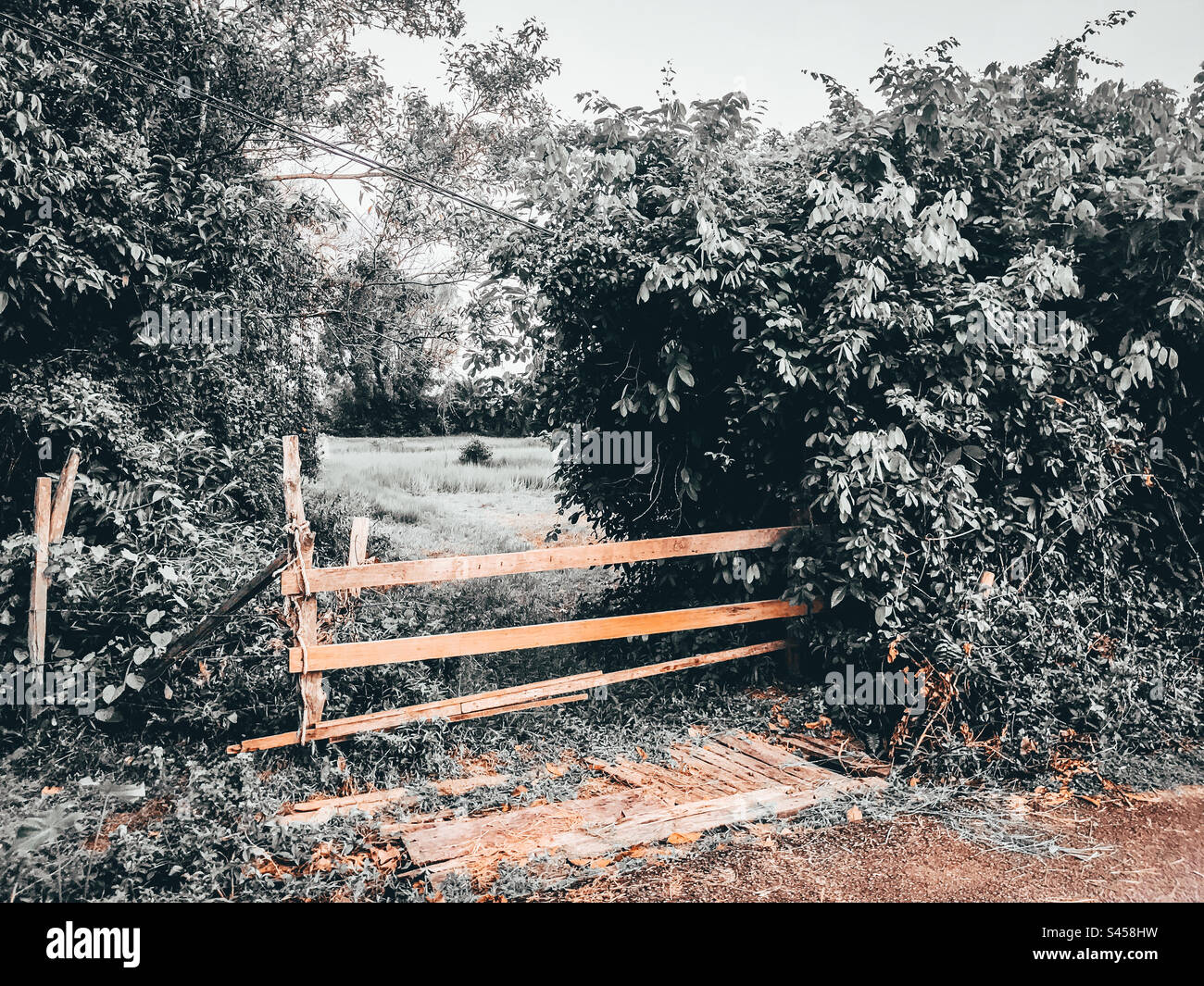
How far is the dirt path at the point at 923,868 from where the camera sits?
12.1 feet

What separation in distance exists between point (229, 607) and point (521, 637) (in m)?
1.72

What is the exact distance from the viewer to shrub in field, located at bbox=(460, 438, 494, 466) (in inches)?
438

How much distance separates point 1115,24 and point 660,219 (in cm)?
367

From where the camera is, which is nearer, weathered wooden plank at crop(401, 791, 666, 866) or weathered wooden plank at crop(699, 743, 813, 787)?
weathered wooden plank at crop(401, 791, 666, 866)

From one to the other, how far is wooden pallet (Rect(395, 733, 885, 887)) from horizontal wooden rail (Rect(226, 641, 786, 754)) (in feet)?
1.82

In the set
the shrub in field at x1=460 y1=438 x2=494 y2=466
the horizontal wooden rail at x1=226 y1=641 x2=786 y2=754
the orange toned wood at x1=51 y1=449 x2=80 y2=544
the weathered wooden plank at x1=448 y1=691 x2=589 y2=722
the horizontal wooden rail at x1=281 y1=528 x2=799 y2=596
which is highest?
the shrub in field at x1=460 y1=438 x2=494 y2=466

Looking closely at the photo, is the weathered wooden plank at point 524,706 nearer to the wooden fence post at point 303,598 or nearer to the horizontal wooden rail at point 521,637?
the horizontal wooden rail at point 521,637

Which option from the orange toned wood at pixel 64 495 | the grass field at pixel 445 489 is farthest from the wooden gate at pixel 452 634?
the grass field at pixel 445 489

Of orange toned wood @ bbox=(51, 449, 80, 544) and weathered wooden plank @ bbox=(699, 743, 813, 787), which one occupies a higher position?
orange toned wood @ bbox=(51, 449, 80, 544)

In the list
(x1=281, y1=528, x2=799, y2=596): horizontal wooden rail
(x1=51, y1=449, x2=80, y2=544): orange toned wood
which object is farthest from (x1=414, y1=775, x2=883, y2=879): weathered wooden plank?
(x1=51, y1=449, x2=80, y2=544): orange toned wood

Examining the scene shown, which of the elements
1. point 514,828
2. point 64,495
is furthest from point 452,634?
point 64,495

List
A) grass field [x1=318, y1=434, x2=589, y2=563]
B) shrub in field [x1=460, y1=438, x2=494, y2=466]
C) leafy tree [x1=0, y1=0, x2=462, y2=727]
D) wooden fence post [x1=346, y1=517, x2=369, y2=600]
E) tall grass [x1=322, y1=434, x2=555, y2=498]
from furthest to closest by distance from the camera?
1. shrub in field [x1=460, y1=438, x2=494, y2=466]
2. tall grass [x1=322, y1=434, x2=555, y2=498]
3. grass field [x1=318, y1=434, x2=589, y2=563]
4. wooden fence post [x1=346, y1=517, x2=369, y2=600]
5. leafy tree [x1=0, y1=0, x2=462, y2=727]

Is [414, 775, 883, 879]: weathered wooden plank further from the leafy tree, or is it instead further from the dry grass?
the dry grass
